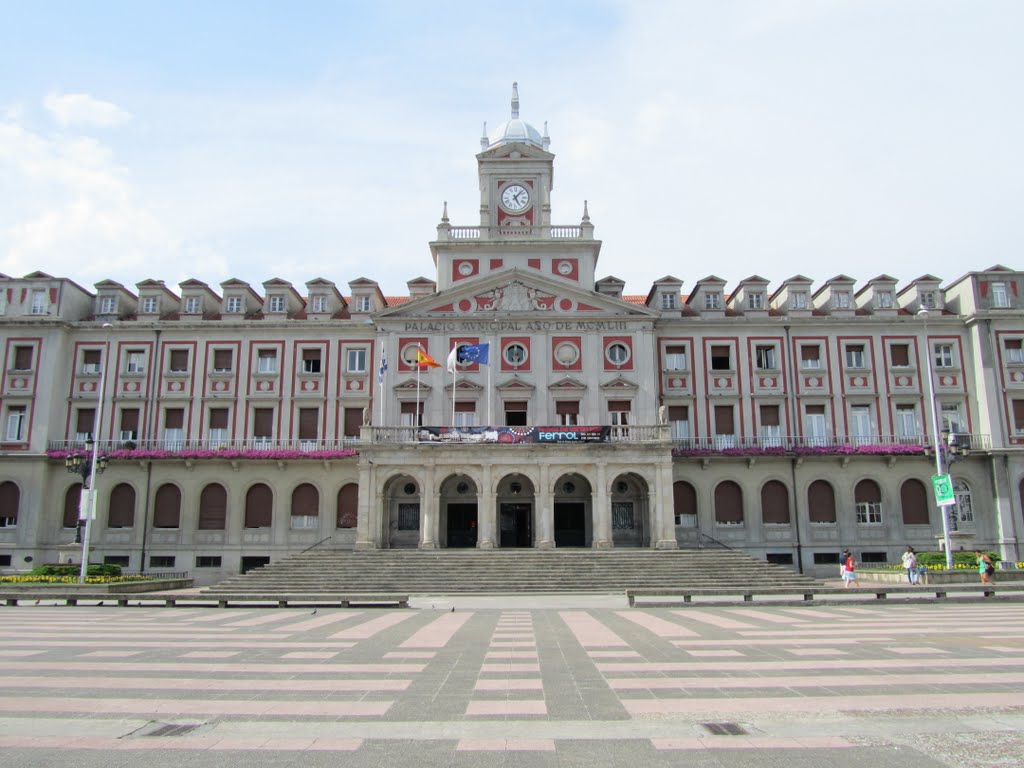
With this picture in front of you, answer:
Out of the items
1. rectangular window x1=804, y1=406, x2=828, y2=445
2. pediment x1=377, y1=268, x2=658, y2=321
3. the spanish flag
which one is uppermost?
pediment x1=377, y1=268, x2=658, y2=321

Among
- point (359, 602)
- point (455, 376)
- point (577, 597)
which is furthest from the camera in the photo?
point (455, 376)

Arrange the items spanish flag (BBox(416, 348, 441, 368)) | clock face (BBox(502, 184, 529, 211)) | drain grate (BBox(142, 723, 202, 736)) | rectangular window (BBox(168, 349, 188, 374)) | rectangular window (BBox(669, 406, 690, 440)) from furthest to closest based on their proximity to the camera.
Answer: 1. clock face (BBox(502, 184, 529, 211))
2. rectangular window (BBox(168, 349, 188, 374))
3. rectangular window (BBox(669, 406, 690, 440))
4. spanish flag (BBox(416, 348, 441, 368))
5. drain grate (BBox(142, 723, 202, 736))

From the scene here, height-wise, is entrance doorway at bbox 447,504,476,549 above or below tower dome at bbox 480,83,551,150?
below

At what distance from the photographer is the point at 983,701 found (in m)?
9.12

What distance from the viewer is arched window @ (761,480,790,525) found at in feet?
136

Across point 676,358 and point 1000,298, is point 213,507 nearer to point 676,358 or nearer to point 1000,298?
point 676,358

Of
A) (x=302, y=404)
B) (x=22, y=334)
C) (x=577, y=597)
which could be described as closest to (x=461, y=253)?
(x=302, y=404)

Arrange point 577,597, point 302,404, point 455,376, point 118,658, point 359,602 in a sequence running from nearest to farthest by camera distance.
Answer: point 118,658 → point 359,602 → point 577,597 → point 455,376 → point 302,404

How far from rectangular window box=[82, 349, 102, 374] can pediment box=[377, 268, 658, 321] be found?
16.2m

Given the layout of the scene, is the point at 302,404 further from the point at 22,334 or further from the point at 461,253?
the point at 22,334

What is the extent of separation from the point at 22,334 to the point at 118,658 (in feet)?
122

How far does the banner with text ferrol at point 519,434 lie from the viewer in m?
37.5

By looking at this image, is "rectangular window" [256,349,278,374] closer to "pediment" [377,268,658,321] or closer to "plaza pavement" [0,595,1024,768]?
"pediment" [377,268,658,321]

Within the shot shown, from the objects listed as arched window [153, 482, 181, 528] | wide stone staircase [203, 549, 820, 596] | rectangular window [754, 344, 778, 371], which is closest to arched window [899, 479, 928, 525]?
rectangular window [754, 344, 778, 371]
